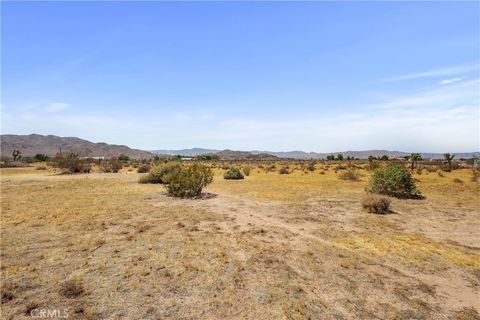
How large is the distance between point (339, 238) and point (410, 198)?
10.1 metres

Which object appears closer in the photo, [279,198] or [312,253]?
[312,253]

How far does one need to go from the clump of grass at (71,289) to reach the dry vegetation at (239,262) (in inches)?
1.0

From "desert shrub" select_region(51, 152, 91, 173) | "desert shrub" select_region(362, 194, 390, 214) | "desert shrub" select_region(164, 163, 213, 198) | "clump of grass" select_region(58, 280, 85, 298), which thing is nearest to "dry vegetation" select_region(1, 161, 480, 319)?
"clump of grass" select_region(58, 280, 85, 298)

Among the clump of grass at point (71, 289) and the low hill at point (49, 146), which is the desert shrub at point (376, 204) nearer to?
the clump of grass at point (71, 289)

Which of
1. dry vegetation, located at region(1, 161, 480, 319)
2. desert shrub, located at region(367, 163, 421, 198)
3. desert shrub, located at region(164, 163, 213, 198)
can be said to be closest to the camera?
dry vegetation, located at region(1, 161, 480, 319)

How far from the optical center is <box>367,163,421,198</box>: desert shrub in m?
19.1

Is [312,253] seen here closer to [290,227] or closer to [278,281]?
[278,281]

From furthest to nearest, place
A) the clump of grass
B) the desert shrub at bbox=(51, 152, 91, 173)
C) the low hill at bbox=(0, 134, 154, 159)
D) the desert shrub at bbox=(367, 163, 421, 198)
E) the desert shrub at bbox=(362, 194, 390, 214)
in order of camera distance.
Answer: the low hill at bbox=(0, 134, 154, 159) → the desert shrub at bbox=(51, 152, 91, 173) → the desert shrub at bbox=(367, 163, 421, 198) → the desert shrub at bbox=(362, 194, 390, 214) → the clump of grass

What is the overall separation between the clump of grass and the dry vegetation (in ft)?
0.08

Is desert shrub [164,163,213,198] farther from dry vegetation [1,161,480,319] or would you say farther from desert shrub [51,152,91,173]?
desert shrub [51,152,91,173]

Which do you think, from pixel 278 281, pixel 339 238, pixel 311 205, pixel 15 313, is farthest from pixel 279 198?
pixel 15 313

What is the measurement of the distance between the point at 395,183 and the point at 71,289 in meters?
17.5

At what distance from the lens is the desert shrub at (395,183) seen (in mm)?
19109

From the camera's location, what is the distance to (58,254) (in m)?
8.81
